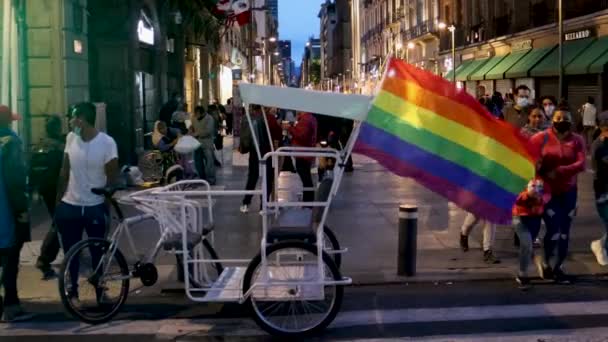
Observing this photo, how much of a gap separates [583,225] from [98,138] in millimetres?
7257

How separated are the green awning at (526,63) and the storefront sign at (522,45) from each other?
732 millimetres

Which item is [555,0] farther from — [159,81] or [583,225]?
[583,225]

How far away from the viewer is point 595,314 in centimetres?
743

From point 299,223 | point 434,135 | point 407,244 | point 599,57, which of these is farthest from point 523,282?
point 599,57

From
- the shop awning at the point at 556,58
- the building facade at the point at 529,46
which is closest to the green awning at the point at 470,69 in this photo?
the building facade at the point at 529,46

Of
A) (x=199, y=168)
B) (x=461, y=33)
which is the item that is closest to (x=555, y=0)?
(x=461, y=33)

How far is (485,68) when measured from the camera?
44688 mm

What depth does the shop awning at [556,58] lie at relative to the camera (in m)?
31.7

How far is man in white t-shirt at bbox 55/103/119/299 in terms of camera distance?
7.48 m

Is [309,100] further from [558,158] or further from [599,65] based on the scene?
[599,65]

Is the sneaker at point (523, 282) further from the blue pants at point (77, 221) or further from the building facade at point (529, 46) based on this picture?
the building facade at point (529, 46)

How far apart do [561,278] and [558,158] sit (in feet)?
4.04

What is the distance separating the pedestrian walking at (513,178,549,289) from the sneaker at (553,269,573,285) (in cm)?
31

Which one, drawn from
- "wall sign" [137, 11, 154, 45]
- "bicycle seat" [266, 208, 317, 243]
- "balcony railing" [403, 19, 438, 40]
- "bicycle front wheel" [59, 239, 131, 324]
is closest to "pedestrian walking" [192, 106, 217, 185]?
"wall sign" [137, 11, 154, 45]
